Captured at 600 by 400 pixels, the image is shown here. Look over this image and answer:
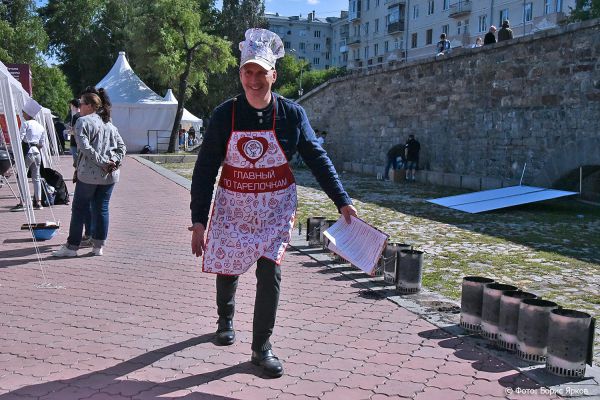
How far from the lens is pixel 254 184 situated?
3.50 meters

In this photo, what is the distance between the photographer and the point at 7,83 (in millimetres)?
6871

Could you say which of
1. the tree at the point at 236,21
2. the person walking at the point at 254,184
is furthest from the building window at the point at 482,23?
the person walking at the point at 254,184

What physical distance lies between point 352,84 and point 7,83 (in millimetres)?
19814

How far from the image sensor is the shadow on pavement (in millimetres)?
3197

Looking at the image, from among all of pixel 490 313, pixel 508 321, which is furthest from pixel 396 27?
pixel 508 321

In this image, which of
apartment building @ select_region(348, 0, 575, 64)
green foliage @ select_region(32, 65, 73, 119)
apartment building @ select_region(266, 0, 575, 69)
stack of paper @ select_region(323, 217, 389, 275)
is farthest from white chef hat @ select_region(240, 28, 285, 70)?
apartment building @ select_region(348, 0, 575, 64)

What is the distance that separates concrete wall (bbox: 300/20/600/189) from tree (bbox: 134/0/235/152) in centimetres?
1221

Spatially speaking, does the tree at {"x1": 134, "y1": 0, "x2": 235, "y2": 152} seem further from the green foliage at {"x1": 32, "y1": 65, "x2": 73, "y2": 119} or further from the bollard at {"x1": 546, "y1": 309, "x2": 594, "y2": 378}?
the bollard at {"x1": 546, "y1": 309, "x2": 594, "y2": 378}

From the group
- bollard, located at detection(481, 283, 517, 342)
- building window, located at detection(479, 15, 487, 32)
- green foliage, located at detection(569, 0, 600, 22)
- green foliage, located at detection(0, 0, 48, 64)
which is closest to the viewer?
bollard, located at detection(481, 283, 517, 342)

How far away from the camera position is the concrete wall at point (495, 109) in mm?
13133

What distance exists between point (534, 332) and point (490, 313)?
1.38ft

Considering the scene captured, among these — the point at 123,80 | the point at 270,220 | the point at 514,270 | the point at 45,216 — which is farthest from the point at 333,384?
the point at 123,80

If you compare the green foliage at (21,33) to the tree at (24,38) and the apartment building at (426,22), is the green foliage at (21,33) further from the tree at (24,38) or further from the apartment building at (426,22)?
the apartment building at (426,22)

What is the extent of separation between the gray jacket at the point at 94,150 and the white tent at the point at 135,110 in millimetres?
26989
